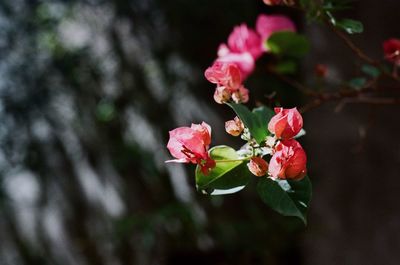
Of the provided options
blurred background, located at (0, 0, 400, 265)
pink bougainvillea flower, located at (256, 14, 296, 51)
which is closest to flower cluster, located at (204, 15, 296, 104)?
pink bougainvillea flower, located at (256, 14, 296, 51)

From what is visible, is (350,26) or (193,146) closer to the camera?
(193,146)

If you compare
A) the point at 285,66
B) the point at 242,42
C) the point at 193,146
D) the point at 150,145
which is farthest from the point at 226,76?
the point at 150,145

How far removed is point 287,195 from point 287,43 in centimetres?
47

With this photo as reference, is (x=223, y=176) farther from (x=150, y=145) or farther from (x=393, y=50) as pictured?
(x=150, y=145)

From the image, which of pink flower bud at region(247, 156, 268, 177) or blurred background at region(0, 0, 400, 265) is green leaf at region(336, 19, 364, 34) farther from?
blurred background at region(0, 0, 400, 265)

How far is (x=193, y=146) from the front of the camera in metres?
0.61

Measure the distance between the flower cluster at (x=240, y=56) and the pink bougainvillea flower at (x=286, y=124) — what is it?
0.12m

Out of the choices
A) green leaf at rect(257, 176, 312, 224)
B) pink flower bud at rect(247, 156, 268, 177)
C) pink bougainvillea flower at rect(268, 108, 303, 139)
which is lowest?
green leaf at rect(257, 176, 312, 224)

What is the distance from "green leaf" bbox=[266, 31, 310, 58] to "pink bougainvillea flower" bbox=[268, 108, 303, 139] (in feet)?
1.35

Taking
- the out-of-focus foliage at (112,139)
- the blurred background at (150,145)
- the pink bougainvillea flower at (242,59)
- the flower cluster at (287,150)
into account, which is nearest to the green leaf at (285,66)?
the pink bougainvillea flower at (242,59)

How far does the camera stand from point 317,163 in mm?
2191

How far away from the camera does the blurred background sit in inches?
79.3

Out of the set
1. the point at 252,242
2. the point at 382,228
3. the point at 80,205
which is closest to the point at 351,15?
the point at 382,228

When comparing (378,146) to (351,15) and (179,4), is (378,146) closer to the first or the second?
(351,15)
